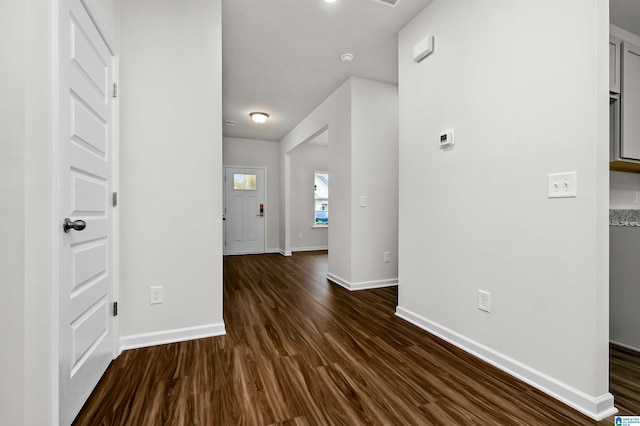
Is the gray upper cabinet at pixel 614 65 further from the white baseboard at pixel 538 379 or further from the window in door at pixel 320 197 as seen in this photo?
the window in door at pixel 320 197

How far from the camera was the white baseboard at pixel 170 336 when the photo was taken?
200 centimetres

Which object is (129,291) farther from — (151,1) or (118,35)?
(151,1)

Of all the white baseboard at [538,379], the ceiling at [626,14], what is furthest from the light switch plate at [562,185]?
the ceiling at [626,14]

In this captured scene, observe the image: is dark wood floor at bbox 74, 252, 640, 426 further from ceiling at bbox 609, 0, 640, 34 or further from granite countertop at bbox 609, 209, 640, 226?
ceiling at bbox 609, 0, 640, 34

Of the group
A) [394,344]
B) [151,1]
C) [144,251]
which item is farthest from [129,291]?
[151,1]

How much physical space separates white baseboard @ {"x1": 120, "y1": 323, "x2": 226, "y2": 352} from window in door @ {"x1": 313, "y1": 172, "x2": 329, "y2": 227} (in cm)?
504

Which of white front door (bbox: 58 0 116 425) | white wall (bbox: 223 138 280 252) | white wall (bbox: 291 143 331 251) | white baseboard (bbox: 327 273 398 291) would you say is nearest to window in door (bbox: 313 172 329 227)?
white wall (bbox: 291 143 331 251)

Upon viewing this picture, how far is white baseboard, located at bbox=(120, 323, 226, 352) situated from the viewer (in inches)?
78.7

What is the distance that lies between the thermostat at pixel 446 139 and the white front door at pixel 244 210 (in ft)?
16.6

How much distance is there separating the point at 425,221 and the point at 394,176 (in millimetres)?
1503

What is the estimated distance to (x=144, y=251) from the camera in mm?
2043

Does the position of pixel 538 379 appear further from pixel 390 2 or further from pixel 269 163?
pixel 269 163

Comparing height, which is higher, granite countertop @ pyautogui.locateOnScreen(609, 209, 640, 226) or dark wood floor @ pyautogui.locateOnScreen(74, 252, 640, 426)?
granite countertop @ pyautogui.locateOnScreen(609, 209, 640, 226)

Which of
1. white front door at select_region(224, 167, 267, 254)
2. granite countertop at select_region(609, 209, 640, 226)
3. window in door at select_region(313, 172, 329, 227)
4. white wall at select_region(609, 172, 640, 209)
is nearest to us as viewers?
granite countertop at select_region(609, 209, 640, 226)
